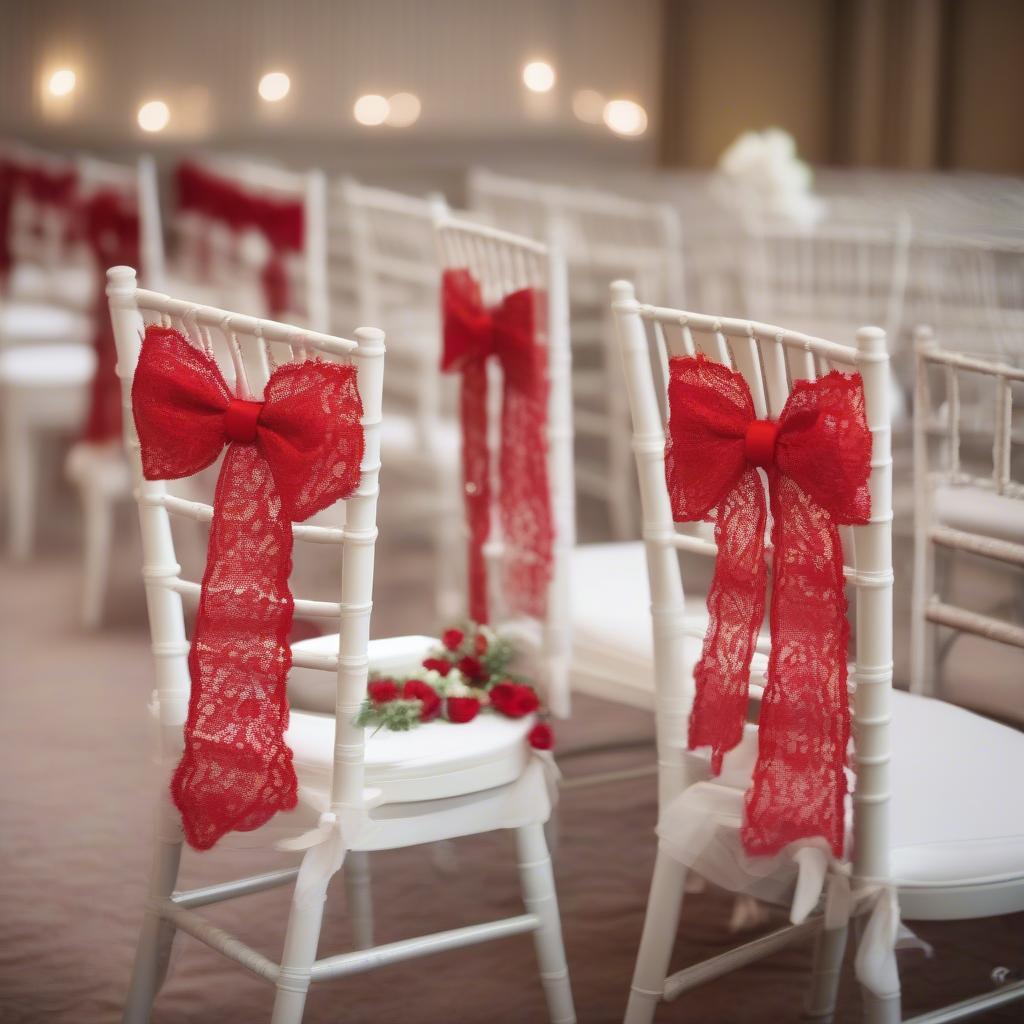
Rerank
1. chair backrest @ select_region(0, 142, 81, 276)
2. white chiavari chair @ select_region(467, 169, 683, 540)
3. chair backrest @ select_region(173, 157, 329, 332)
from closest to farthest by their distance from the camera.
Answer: chair backrest @ select_region(173, 157, 329, 332)
white chiavari chair @ select_region(467, 169, 683, 540)
chair backrest @ select_region(0, 142, 81, 276)

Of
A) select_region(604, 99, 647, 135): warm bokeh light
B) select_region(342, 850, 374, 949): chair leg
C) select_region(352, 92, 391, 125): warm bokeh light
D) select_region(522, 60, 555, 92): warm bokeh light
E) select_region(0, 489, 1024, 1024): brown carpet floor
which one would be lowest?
select_region(0, 489, 1024, 1024): brown carpet floor

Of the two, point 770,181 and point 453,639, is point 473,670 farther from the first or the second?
point 770,181

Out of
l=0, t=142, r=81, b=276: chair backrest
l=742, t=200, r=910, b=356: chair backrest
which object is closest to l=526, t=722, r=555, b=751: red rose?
l=742, t=200, r=910, b=356: chair backrest

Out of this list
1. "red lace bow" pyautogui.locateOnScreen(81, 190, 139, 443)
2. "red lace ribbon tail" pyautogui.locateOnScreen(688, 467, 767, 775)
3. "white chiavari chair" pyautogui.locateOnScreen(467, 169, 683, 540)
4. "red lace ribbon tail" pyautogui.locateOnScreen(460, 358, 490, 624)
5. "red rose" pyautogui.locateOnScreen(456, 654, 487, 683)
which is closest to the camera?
"red lace ribbon tail" pyautogui.locateOnScreen(688, 467, 767, 775)

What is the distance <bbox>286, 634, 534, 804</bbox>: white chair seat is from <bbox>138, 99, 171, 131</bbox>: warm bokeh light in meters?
5.70

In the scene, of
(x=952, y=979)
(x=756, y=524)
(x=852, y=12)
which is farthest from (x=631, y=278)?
(x=852, y=12)

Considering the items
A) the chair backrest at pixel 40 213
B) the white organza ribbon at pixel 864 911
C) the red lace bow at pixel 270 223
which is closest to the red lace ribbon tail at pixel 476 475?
the white organza ribbon at pixel 864 911

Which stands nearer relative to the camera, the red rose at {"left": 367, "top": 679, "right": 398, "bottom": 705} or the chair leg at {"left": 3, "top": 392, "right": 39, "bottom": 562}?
the red rose at {"left": 367, "top": 679, "right": 398, "bottom": 705}

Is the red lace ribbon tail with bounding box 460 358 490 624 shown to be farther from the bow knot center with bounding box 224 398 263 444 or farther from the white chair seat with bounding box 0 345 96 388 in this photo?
the white chair seat with bounding box 0 345 96 388

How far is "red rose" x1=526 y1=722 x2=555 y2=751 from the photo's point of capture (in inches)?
65.0

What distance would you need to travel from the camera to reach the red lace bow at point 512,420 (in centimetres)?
198

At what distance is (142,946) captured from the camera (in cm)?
172

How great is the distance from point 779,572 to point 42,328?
3375 mm

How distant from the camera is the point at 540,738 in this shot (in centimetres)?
165
